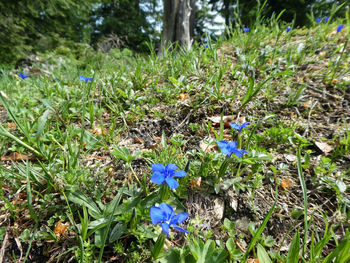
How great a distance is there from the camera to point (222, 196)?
4.08 feet

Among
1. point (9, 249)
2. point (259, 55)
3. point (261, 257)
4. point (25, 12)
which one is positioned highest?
point (25, 12)

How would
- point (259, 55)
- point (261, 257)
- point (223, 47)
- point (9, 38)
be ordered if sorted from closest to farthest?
point (261, 257)
point (259, 55)
point (223, 47)
point (9, 38)

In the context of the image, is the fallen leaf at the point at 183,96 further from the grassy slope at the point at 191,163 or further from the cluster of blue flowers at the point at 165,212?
the cluster of blue flowers at the point at 165,212

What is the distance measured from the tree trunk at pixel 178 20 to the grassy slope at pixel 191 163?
6.87ft

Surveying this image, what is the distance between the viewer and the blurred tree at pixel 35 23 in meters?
4.62

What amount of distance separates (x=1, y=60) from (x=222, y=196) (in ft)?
20.7

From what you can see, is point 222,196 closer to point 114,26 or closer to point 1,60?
point 1,60

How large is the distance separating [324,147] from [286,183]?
0.52 metres

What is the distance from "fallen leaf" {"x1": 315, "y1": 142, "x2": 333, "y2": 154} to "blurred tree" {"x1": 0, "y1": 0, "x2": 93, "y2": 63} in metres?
6.19

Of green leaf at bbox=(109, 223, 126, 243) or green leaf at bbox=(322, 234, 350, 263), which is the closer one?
green leaf at bbox=(322, 234, 350, 263)

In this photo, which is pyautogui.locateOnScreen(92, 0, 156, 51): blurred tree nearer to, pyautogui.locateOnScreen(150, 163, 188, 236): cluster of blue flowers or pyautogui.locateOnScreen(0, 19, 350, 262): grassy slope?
pyautogui.locateOnScreen(0, 19, 350, 262): grassy slope

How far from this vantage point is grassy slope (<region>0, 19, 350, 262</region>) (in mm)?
1026

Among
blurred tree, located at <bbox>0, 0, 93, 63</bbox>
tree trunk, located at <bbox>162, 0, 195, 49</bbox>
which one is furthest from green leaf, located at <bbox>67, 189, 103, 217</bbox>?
blurred tree, located at <bbox>0, 0, 93, 63</bbox>

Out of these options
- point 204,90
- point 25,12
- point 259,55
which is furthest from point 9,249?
point 25,12
